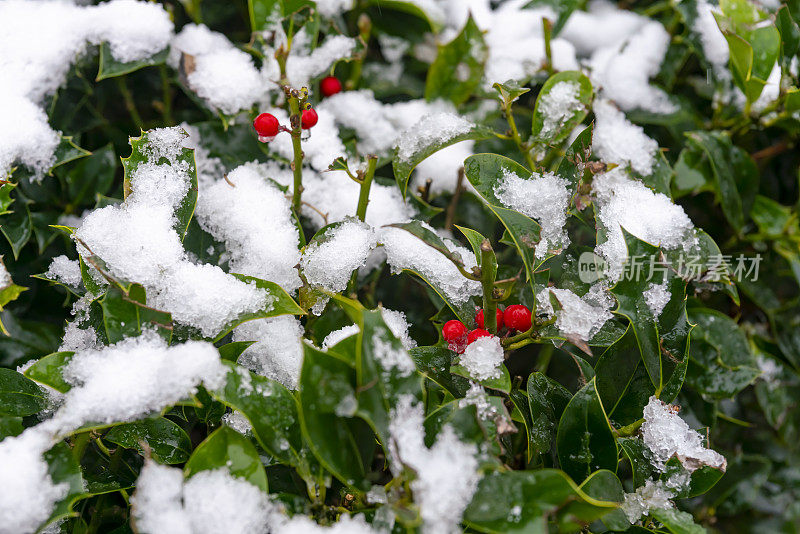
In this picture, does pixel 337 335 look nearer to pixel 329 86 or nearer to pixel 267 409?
pixel 267 409

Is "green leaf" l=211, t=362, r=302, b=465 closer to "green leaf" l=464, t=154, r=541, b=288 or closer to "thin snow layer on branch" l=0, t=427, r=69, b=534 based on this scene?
"thin snow layer on branch" l=0, t=427, r=69, b=534

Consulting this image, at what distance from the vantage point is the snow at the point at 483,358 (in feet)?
2.56

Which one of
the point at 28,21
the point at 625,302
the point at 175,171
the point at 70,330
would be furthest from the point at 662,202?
the point at 28,21

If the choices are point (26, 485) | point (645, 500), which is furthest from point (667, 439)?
point (26, 485)

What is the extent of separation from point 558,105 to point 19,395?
92 centimetres

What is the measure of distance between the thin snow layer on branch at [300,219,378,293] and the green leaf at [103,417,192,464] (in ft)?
0.87

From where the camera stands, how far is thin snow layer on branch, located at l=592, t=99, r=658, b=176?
1.11 meters

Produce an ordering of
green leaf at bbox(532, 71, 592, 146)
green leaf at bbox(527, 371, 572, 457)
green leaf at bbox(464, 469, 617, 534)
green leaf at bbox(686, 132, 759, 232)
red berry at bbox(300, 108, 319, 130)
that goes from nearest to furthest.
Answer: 1. green leaf at bbox(464, 469, 617, 534)
2. green leaf at bbox(527, 371, 572, 457)
3. red berry at bbox(300, 108, 319, 130)
4. green leaf at bbox(532, 71, 592, 146)
5. green leaf at bbox(686, 132, 759, 232)

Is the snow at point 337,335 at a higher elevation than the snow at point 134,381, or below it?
below

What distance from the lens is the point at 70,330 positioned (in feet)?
2.95

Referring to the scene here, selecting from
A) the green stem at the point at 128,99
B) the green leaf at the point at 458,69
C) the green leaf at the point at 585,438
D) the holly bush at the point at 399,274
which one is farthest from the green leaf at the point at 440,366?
the green stem at the point at 128,99

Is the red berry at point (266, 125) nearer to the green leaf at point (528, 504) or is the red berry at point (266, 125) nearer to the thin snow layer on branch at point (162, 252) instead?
the thin snow layer on branch at point (162, 252)

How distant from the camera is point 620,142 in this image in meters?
1.14

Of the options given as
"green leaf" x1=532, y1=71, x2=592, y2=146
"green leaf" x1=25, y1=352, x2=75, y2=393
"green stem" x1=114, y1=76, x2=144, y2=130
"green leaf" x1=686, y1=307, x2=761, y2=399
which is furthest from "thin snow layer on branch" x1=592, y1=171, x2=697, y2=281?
"green stem" x1=114, y1=76, x2=144, y2=130
